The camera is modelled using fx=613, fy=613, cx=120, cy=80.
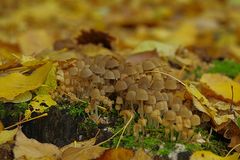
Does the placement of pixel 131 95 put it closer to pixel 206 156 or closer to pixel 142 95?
pixel 142 95

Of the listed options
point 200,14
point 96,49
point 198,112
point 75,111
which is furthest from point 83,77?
point 200,14

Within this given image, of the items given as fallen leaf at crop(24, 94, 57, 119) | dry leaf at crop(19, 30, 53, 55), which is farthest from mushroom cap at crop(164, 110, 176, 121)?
dry leaf at crop(19, 30, 53, 55)

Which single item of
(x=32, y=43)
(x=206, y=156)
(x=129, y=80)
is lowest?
(x=206, y=156)

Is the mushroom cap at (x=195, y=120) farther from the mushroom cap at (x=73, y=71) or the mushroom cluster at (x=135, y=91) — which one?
the mushroom cap at (x=73, y=71)

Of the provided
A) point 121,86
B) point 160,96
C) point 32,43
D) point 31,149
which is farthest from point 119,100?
point 32,43

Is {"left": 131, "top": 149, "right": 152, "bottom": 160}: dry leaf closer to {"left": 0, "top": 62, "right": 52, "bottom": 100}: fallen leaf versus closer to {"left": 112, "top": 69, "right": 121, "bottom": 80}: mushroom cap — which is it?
{"left": 112, "top": 69, "right": 121, "bottom": 80}: mushroom cap
